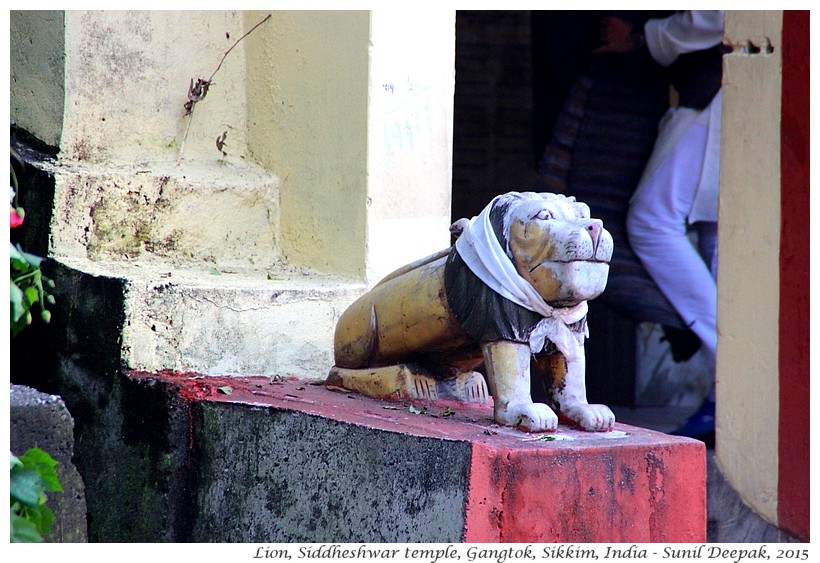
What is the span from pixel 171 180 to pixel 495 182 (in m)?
2.93

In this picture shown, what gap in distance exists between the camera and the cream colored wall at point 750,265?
13.8 ft

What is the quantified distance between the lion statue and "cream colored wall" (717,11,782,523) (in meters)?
1.49

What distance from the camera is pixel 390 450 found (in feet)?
9.36

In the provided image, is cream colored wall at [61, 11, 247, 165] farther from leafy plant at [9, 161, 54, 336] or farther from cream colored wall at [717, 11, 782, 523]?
cream colored wall at [717, 11, 782, 523]

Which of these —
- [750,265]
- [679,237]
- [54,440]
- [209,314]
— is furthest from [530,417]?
[679,237]

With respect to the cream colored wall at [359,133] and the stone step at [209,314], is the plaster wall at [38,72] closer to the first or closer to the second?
the stone step at [209,314]

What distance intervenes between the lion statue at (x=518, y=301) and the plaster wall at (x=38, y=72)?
1.46m

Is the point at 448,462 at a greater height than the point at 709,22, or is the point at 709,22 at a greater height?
the point at 709,22

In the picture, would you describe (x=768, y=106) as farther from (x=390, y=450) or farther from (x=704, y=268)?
(x=390, y=450)

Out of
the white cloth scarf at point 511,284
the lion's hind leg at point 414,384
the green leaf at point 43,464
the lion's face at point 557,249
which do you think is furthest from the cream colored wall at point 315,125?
the green leaf at point 43,464

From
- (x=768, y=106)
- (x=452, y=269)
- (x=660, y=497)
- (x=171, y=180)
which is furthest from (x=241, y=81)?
(x=660, y=497)

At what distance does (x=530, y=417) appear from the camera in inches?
110

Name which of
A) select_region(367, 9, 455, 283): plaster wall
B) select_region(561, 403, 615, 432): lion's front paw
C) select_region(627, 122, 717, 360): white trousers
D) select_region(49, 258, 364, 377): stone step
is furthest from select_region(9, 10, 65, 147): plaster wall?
select_region(627, 122, 717, 360): white trousers

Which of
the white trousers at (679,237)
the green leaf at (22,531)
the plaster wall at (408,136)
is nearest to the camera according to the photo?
the green leaf at (22,531)
